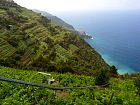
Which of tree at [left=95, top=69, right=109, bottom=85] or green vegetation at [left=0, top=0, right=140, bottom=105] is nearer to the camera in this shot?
green vegetation at [left=0, top=0, right=140, bottom=105]

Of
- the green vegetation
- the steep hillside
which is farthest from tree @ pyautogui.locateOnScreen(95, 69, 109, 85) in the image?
the steep hillside

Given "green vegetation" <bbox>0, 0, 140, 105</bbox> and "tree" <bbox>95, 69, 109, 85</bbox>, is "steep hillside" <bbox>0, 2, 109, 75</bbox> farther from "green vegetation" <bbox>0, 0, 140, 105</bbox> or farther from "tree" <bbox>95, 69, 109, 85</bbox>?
"tree" <bbox>95, 69, 109, 85</bbox>

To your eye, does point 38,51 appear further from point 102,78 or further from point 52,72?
point 102,78

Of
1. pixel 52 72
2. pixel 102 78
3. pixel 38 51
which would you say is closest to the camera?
pixel 102 78

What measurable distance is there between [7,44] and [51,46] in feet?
77.5

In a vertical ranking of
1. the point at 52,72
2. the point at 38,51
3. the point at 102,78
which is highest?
the point at 102,78

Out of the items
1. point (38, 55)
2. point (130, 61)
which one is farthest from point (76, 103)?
point (130, 61)

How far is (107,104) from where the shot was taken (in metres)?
14.1

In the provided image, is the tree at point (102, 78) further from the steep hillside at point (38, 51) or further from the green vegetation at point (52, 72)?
the steep hillside at point (38, 51)

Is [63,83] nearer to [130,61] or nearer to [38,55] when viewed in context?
[38,55]

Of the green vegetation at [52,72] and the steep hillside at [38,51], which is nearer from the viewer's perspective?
the green vegetation at [52,72]

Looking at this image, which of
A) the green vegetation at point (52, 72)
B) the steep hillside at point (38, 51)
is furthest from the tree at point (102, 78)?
the steep hillside at point (38, 51)

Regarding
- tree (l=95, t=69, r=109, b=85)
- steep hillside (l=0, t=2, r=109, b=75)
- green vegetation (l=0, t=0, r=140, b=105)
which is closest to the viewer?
green vegetation (l=0, t=0, r=140, b=105)

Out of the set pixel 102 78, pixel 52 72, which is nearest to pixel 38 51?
pixel 52 72
